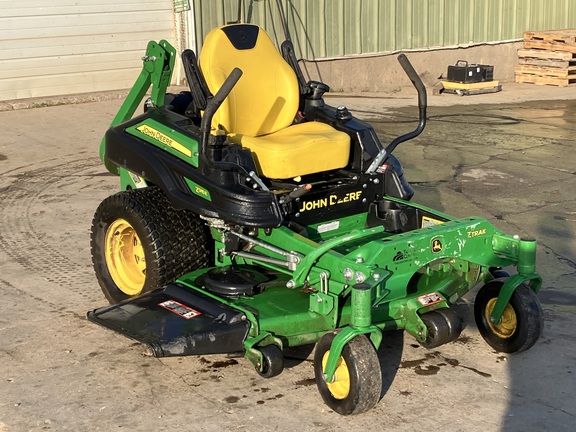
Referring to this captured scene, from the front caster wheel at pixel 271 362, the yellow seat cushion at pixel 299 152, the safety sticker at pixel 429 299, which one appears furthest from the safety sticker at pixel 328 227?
the front caster wheel at pixel 271 362

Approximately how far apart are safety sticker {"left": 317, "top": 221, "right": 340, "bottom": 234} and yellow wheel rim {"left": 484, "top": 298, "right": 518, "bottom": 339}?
95cm

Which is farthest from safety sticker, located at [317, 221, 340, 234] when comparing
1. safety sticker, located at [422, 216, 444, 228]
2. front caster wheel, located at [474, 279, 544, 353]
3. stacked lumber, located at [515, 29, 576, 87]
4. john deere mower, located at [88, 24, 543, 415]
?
stacked lumber, located at [515, 29, 576, 87]

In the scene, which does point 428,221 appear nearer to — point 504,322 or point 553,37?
point 504,322

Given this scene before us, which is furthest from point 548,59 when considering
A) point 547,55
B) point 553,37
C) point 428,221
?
point 428,221

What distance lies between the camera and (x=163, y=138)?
18.5 feet

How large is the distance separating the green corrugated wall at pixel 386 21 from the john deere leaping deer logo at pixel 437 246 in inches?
351

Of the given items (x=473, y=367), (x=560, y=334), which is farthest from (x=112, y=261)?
(x=560, y=334)

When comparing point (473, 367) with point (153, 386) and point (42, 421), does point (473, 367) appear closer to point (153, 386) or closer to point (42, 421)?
point (153, 386)

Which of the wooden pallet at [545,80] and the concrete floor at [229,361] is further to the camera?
the wooden pallet at [545,80]

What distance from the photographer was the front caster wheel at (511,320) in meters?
5.15

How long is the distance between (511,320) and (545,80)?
11.5 meters

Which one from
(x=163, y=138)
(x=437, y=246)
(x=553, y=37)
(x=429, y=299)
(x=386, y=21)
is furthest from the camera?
(x=553, y=37)

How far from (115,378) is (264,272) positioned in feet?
3.31

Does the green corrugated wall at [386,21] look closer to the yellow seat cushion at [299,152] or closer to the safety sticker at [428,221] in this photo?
the yellow seat cushion at [299,152]
